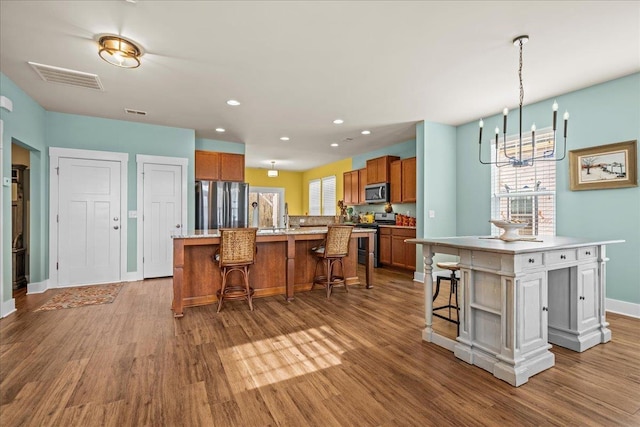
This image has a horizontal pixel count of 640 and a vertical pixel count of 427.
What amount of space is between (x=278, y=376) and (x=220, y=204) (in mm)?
4425

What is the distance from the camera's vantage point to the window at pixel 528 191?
420 cm

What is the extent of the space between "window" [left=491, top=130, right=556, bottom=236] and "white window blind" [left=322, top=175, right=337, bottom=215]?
5252 millimetres

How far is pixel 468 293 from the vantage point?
2.39 meters

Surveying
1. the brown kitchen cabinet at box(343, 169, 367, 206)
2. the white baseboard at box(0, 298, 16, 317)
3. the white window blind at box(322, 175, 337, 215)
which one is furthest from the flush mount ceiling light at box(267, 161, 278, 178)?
the white baseboard at box(0, 298, 16, 317)

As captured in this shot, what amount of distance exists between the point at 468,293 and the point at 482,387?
0.65 metres

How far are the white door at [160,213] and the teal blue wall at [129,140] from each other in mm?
176

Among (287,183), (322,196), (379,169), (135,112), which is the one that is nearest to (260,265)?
(135,112)

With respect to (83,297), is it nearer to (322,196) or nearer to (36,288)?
(36,288)

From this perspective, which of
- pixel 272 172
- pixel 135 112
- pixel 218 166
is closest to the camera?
pixel 135 112

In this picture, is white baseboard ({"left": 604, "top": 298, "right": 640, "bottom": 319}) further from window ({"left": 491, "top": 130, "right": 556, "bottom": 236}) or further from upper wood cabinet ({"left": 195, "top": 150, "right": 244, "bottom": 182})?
upper wood cabinet ({"left": 195, "top": 150, "right": 244, "bottom": 182})

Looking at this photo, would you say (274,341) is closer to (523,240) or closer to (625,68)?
(523,240)

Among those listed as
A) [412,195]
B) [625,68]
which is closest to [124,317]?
[412,195]

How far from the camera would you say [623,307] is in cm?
350

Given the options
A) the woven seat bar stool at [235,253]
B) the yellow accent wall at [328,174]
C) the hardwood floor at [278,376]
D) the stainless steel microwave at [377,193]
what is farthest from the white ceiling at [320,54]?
the yellow accent wall at [328,174]
